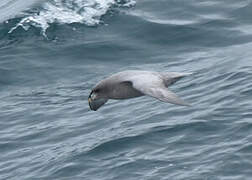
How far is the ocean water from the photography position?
514 inches

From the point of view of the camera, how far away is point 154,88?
11.4 m

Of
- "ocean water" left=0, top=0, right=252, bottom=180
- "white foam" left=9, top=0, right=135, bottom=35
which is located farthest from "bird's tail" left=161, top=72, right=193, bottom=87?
"white foam" left=9, top=0, right=135, bottom=35

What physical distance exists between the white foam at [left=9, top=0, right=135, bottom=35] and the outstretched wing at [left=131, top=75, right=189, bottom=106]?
33.5 ft

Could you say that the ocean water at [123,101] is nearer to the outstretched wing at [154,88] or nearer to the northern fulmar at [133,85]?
the northern fulmar at [133,85]

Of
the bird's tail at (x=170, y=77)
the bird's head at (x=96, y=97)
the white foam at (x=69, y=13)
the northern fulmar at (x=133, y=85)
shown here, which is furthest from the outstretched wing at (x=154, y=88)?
the white foam at (x=69, y=13)

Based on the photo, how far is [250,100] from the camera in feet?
49.0

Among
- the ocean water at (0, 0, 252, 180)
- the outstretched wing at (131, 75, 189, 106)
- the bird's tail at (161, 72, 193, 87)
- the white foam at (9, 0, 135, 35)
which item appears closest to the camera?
the outstretched wing at (131, 75, 189, 106)

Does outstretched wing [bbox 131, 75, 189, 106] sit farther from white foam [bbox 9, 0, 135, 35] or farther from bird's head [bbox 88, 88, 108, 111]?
white foam [bbox 9, 0, 135, 35]

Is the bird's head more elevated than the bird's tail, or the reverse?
the bird's tail

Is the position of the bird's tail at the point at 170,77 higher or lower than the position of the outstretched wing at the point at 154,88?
lower

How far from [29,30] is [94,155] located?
8.96 m

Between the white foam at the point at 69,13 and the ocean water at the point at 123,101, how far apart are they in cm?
3

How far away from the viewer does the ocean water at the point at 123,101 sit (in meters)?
13.1

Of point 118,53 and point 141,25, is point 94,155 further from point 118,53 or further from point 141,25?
point 141,25
